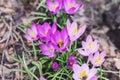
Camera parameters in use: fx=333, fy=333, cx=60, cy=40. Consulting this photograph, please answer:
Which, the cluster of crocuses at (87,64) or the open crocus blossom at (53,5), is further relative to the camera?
the open crocus blossom at (53,5)

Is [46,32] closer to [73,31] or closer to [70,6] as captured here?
[73,31]

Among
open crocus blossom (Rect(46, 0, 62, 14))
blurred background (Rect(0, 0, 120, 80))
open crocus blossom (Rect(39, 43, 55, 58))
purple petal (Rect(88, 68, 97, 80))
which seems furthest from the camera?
blurred background (Rect(0, 0, 120, 80))

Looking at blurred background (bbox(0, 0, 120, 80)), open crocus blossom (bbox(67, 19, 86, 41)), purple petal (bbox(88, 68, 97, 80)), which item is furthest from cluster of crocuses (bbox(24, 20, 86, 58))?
blurred background (bbox(0, 0, 120, 80))

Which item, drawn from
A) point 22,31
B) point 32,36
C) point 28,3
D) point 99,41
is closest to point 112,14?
point 99,41

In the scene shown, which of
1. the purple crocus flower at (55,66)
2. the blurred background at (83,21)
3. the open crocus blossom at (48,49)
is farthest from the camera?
the blurred background at (83,21)

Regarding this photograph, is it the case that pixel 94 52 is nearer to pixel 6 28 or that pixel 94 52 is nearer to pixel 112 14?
pixel 6 28

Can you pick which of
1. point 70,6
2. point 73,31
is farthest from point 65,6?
point 73,31

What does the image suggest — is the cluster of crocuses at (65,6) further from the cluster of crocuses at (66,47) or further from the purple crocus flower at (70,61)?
the purple crocus flower at (70,61)

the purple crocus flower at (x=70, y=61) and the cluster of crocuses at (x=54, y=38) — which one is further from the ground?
the cluster of crocuses at (x=54, y=38)

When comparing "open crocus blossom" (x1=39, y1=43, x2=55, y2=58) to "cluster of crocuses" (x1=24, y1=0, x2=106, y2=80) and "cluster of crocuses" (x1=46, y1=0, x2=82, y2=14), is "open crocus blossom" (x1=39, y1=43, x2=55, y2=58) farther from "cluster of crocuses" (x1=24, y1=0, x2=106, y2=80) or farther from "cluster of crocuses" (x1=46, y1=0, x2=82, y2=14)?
"cluster of crocuses" (x1=46, y1=0, x2=82, y2=14)

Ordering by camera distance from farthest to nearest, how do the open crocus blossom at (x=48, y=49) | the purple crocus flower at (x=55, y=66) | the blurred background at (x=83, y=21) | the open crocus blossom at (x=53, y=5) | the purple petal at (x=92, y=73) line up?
the blurred background at (x=83, y=21)
the open crocus blossom at (x=53, y=5)
the purple crocus flower at (x=55, y=66)
the open crocus blossom at (x=48, y=49)
the purple petal at (x=92, y=73)

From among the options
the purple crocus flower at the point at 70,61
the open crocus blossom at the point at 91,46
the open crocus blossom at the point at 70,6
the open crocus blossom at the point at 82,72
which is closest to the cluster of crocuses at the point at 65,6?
the open crocus blossom at the point at 70,6
